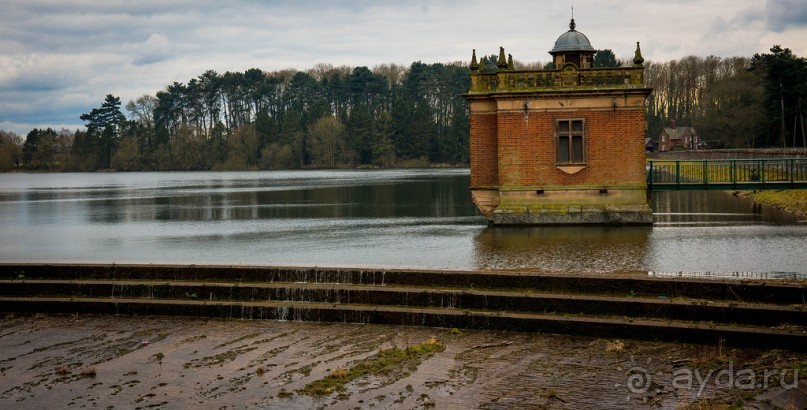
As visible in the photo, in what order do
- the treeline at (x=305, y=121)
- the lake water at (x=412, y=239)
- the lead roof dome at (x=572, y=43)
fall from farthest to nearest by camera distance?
the treeline at (x=305, y=121) → the lead roof dome at (x=572, y=43) → the lake water at (x=412, y=239)

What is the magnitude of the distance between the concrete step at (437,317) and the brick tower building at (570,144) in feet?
45.3

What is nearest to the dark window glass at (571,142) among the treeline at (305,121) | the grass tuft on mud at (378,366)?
the grass tuft on mud at (378,366)

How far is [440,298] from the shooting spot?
45.4ft

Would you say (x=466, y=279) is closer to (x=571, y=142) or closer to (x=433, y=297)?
(x=433, y=297)

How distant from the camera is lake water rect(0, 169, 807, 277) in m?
17.6

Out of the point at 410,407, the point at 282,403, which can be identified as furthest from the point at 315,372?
the point at 410,407

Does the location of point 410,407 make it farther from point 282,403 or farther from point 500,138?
point 500,138

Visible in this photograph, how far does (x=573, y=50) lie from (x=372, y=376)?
2225cm

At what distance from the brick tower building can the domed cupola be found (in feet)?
11.4

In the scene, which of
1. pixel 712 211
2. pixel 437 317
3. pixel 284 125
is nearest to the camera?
pixel 437 317

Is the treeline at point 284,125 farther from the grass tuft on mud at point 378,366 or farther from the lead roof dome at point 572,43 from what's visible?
the grass tuft on mud at point 378,366

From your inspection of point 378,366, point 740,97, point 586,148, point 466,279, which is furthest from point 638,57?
point 740,97

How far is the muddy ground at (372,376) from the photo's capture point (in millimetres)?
9430

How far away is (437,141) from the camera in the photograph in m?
120
